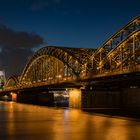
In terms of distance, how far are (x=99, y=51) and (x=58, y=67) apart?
156ft

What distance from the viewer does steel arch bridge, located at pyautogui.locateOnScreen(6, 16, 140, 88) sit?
68.7 metres

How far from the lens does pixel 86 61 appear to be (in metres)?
113

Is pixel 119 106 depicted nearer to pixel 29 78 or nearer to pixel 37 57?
pixel 37 57

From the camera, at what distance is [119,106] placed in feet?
303

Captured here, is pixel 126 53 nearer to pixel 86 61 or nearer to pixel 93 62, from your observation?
pixel 93 62

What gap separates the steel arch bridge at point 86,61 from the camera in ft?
225

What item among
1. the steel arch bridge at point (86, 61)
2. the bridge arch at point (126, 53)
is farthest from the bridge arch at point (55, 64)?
the bridge arch at point (126, 53)

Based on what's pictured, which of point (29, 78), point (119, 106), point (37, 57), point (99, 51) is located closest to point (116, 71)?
point (99, 51)

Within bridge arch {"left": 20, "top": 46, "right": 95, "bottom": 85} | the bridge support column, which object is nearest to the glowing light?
the bridge support column

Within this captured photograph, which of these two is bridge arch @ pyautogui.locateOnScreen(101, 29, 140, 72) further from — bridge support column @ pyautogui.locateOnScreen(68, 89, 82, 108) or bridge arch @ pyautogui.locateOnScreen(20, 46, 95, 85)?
bridge arch @ pyautogui.locateOnScreen(20, 46, 95, 85)

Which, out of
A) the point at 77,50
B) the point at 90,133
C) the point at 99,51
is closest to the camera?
the point at 90,133

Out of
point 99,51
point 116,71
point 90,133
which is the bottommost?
point 90,133

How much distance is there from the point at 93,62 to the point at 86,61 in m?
22.0

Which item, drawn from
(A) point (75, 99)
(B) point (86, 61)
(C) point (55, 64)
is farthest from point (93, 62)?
(C) point (55, 64)
